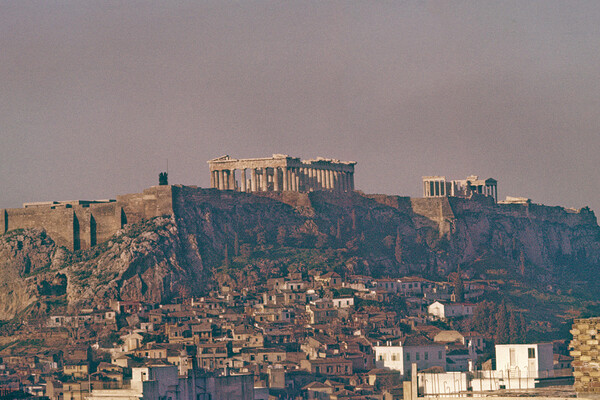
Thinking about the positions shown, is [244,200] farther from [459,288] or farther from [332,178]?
[459,288]

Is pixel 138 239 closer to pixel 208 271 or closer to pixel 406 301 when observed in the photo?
pixel 208 271

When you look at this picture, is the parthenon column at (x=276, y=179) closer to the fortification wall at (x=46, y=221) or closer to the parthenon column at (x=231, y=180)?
the parthenon column at (x=231, y=180)

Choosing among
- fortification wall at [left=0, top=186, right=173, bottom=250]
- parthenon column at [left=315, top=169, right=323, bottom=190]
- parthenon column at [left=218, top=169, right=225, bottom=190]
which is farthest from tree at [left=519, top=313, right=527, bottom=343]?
parthenon column at [left=218, top=169, right=225, bottom=190]

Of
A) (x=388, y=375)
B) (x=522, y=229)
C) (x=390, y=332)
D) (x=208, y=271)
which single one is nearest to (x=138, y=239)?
(x=208, y=271)

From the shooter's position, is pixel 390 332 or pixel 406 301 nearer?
pixel 390 332

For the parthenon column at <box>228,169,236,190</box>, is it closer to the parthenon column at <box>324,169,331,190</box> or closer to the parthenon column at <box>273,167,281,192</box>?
the parthenon column at <box>273,167,281,192</box>
